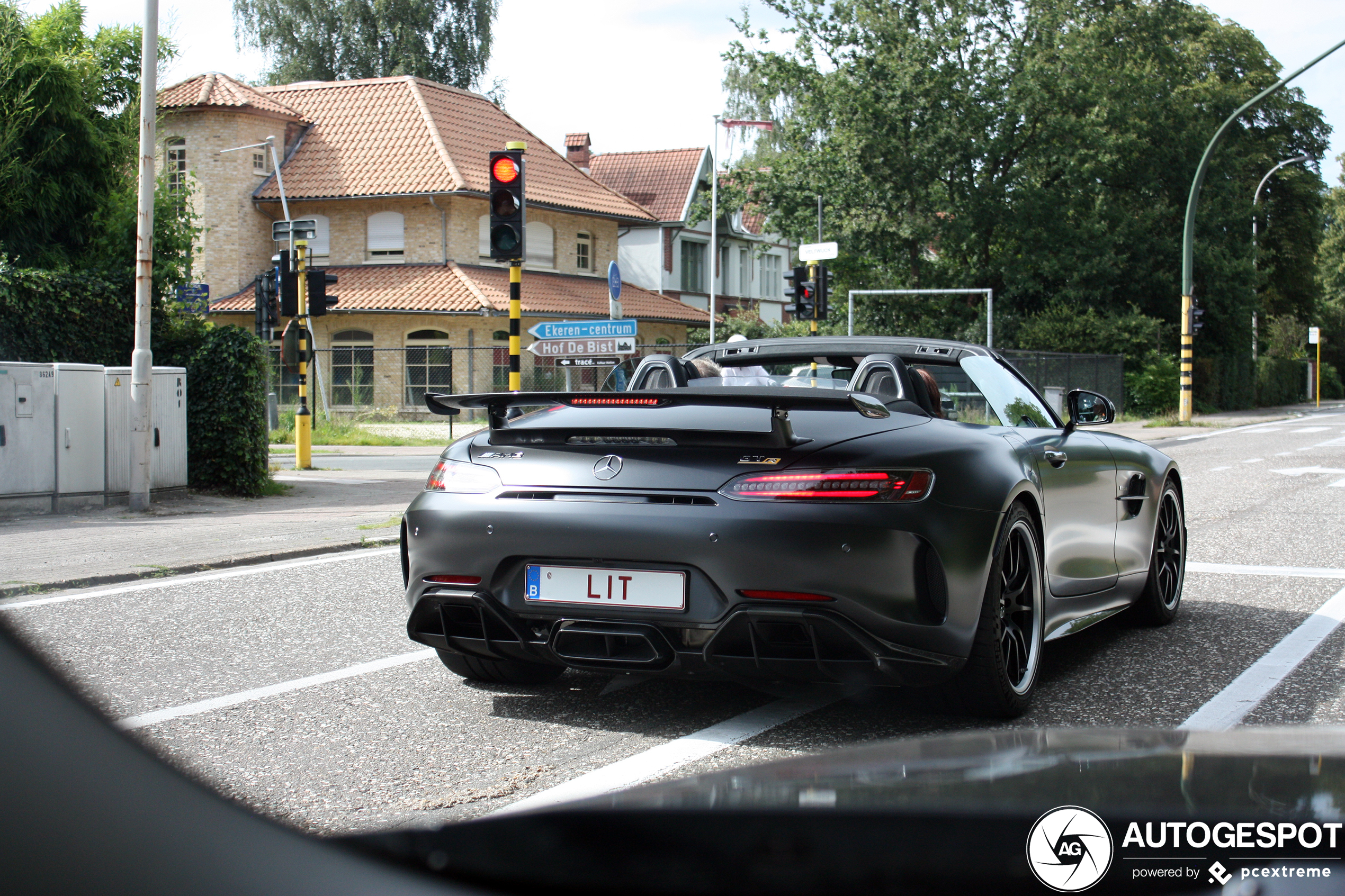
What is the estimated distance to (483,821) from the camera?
2074 millimetres

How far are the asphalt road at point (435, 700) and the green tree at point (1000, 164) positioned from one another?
31.0 metres

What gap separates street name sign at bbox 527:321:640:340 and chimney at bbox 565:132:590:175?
41498 millimetres

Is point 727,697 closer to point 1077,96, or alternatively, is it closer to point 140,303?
point 140,303

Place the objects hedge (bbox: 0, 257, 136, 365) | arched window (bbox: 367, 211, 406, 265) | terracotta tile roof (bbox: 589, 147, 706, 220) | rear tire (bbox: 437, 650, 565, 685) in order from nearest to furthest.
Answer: rear tire (bbox: 437, 650, 565, 685) < hedge (bbox: 0, 257, 136, 365) < arched window (bbox: 367, 211, 406, 265) < terracotta tile roof (bbox: 589, 147, 706, 220)

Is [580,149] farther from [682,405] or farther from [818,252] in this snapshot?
[682,405]

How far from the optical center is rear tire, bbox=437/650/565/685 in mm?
4973

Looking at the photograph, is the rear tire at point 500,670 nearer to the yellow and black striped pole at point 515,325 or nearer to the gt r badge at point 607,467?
the gt r badge at point 607,467

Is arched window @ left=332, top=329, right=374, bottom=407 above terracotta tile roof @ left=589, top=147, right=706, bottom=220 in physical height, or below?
below

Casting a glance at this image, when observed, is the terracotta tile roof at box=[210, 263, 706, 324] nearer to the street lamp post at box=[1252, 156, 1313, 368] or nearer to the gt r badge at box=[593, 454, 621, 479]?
the street lamp post at box=[1252, 156, 1313, 368]

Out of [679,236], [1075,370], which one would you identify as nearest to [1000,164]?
[1075,370]

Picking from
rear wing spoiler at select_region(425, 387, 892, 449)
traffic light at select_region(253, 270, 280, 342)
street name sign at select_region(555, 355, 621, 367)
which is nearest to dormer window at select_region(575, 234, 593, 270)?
traffic light at select_region(253, 270, 280, 342)

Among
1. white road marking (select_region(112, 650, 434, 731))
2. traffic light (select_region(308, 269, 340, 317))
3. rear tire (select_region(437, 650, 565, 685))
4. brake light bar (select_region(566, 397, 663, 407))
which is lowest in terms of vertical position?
white road marking (select_region(112, 650, 434, 731))

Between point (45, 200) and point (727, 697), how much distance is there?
48.4ft

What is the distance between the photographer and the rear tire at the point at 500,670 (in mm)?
4973
